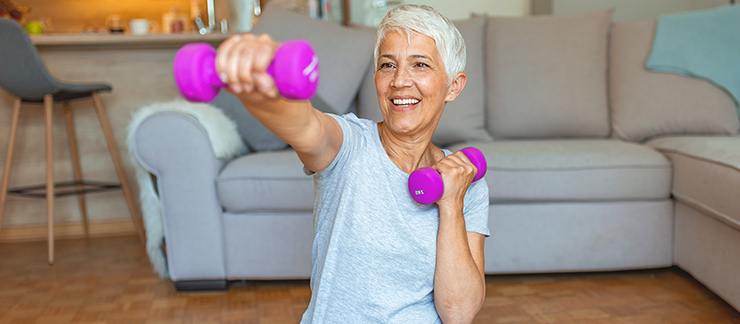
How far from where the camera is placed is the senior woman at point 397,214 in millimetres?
872

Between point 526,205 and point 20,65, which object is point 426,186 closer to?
point 526,205

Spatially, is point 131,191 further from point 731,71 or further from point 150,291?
point 731,71

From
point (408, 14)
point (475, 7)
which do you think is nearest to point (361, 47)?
point (408, 14)

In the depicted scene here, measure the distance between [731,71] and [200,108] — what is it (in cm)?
225

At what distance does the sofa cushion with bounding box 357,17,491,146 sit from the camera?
7.77 ft

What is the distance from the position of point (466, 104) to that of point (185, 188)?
128 centimetres

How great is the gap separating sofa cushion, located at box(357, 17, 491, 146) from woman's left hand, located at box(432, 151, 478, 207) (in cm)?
139

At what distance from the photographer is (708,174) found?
1.66m

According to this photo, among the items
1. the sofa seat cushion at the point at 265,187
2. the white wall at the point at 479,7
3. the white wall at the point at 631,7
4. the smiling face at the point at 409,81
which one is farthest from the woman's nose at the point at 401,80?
the white wall at the point at 479,7

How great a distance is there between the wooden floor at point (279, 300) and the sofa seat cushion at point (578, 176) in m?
0.34

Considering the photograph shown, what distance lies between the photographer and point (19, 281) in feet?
7.25

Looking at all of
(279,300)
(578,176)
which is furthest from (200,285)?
(578,176)

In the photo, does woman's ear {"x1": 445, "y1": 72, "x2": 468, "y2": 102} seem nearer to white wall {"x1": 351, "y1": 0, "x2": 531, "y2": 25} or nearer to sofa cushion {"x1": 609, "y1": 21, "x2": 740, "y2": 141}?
sofa cushion {"x1": 609, "y1": 21, "x2": 740, "y2": 141}

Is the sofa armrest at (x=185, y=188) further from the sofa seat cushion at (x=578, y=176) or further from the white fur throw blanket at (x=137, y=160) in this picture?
the sofa seat cushion at (x=578, y=176)
